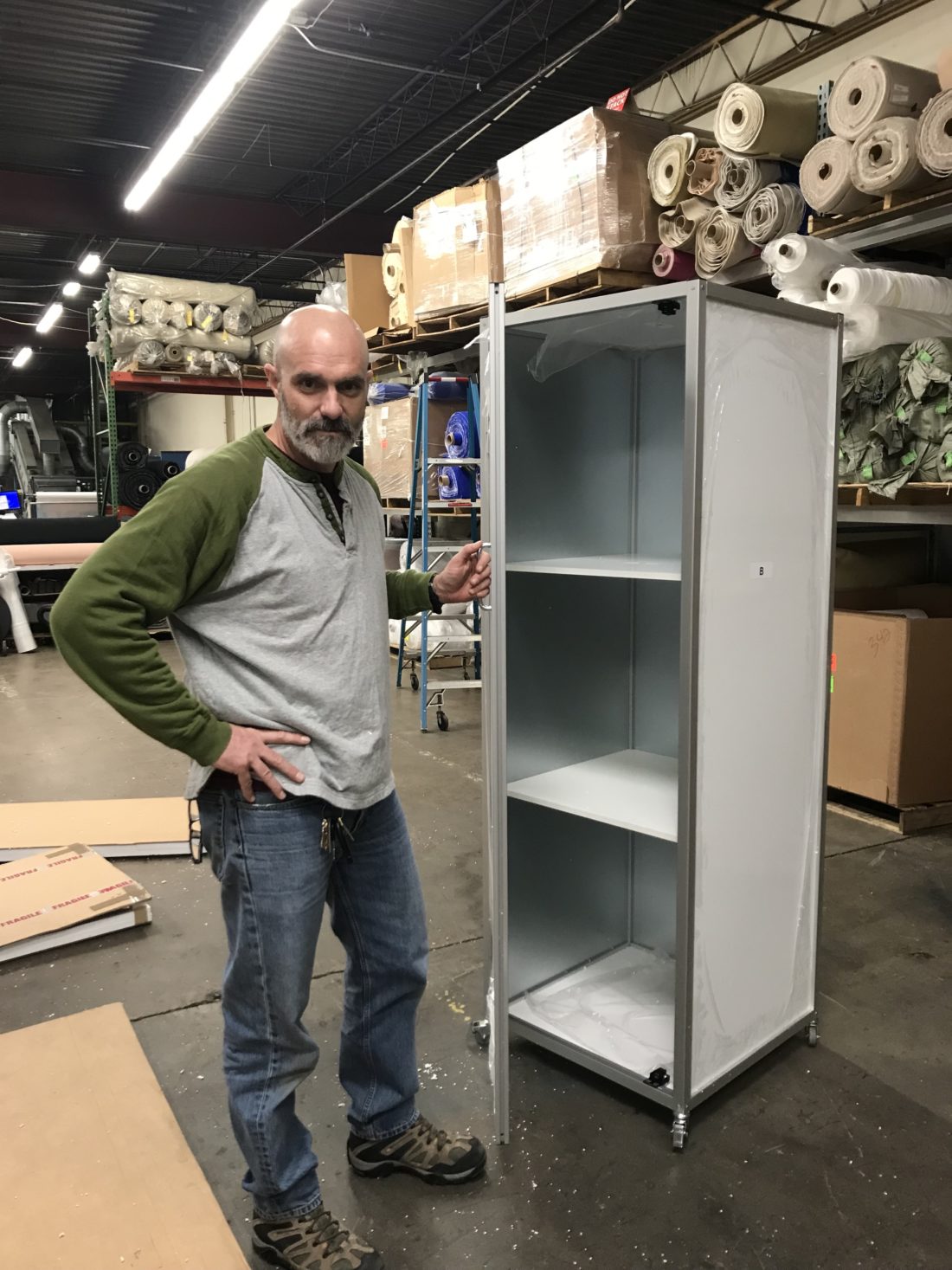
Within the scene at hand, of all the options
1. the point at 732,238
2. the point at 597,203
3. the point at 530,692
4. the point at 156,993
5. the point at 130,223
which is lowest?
the point at 156,993

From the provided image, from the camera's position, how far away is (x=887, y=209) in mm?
3279

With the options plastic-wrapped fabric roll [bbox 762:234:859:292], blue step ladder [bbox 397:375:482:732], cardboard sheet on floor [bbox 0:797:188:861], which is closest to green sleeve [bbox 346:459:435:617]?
cardboard sheet on floor [bbox 0:797:188:861]

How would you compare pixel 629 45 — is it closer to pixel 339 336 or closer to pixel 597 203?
pixel 597 203

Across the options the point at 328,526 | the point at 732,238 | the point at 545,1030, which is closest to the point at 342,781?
the point at 328,526

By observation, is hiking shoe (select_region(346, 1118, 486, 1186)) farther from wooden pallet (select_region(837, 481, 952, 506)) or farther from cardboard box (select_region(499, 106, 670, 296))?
cardboard box (select_region(499, 106, 670, 296))

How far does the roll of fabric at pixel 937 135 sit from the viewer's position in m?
3.00

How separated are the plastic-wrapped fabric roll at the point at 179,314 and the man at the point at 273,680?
7.75m

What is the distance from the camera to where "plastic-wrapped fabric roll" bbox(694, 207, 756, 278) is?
3891mm

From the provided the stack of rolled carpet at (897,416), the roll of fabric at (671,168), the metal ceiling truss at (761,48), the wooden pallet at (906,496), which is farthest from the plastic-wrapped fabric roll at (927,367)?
the metal ceiling truss at (761,48)

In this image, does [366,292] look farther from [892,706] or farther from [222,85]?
[892,706]

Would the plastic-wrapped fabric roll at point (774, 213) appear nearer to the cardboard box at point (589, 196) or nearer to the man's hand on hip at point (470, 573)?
the cardboard box at point (589, 196)

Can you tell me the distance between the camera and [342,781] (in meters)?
1.56

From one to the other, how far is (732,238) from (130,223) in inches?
319

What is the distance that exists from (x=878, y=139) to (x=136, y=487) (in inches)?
331
